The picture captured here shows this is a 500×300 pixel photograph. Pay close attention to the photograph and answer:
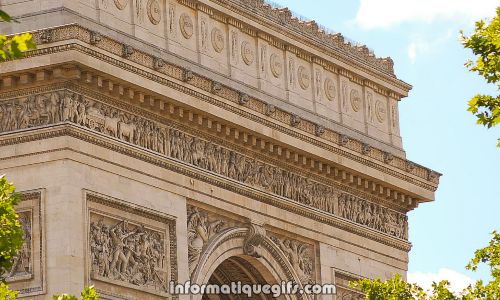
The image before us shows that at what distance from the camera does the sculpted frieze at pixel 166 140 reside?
140 ft

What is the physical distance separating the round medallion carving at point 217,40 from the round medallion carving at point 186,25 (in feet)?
3.01


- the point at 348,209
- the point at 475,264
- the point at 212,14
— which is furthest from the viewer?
the point at 348,209

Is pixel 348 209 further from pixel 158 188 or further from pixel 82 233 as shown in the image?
pixel 82 233

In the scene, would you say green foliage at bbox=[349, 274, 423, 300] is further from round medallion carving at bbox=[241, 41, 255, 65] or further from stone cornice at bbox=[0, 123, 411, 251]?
round medallion carving at bbox=[241, 41, 255, 65]

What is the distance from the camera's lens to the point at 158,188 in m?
45.4

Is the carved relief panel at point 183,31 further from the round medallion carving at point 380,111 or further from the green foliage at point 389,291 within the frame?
the round medallion carving at point 380,111

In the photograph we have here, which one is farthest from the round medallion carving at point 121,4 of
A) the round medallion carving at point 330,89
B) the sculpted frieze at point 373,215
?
the sculpted frieze at point 373,215

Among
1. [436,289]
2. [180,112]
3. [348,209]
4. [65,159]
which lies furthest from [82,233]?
[348,209]

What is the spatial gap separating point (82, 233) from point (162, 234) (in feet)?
11.4

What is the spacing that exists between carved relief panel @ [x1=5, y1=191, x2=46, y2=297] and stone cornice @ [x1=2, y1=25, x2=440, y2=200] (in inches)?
103

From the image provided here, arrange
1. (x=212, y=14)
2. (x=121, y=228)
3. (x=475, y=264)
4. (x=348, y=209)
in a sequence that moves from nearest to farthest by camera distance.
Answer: (x=475, y=264) → (x=121, y=228) → (x=212, y=14) → (x=348, y=209)

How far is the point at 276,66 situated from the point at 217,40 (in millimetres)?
2800

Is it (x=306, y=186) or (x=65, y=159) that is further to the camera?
(x=306, y=186)

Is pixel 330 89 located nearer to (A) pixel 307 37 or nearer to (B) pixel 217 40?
(A) pixel 307 37
